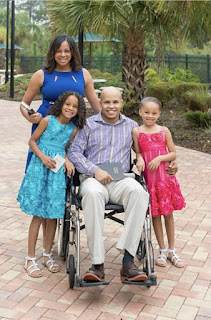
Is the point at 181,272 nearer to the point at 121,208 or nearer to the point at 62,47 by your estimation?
the point at 121,208

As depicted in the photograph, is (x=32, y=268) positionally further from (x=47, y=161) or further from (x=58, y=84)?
(x=58, y=84)

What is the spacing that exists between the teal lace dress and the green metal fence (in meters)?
13.8

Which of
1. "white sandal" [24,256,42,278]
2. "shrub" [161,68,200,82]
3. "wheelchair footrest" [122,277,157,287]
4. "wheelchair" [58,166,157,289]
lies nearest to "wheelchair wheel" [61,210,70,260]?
"wheelchair" [58,166,157,289]

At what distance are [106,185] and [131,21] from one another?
8.69 m

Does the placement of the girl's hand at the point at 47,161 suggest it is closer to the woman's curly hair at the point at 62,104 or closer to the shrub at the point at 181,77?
the woman's curly hair at the point at 62,104

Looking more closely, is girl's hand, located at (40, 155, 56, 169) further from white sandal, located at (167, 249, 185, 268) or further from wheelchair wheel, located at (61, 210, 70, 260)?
white sandal, located at (167, 249, 185, 268)

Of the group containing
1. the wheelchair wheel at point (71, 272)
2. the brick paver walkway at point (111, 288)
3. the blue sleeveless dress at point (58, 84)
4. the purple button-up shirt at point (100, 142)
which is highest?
the blue sleeveless dress at point (58, 84)

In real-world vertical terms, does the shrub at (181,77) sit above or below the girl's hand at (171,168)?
below

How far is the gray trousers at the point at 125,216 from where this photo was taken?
3.80m

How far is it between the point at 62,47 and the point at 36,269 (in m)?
1.71

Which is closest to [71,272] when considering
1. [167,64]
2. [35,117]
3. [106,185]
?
[106,185]

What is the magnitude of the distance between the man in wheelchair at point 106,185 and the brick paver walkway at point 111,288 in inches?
8.5

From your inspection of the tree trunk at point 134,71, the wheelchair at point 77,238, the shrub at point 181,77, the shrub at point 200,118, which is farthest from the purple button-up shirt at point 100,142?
the shrub at point 181,77

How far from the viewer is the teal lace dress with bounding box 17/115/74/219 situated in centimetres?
417
